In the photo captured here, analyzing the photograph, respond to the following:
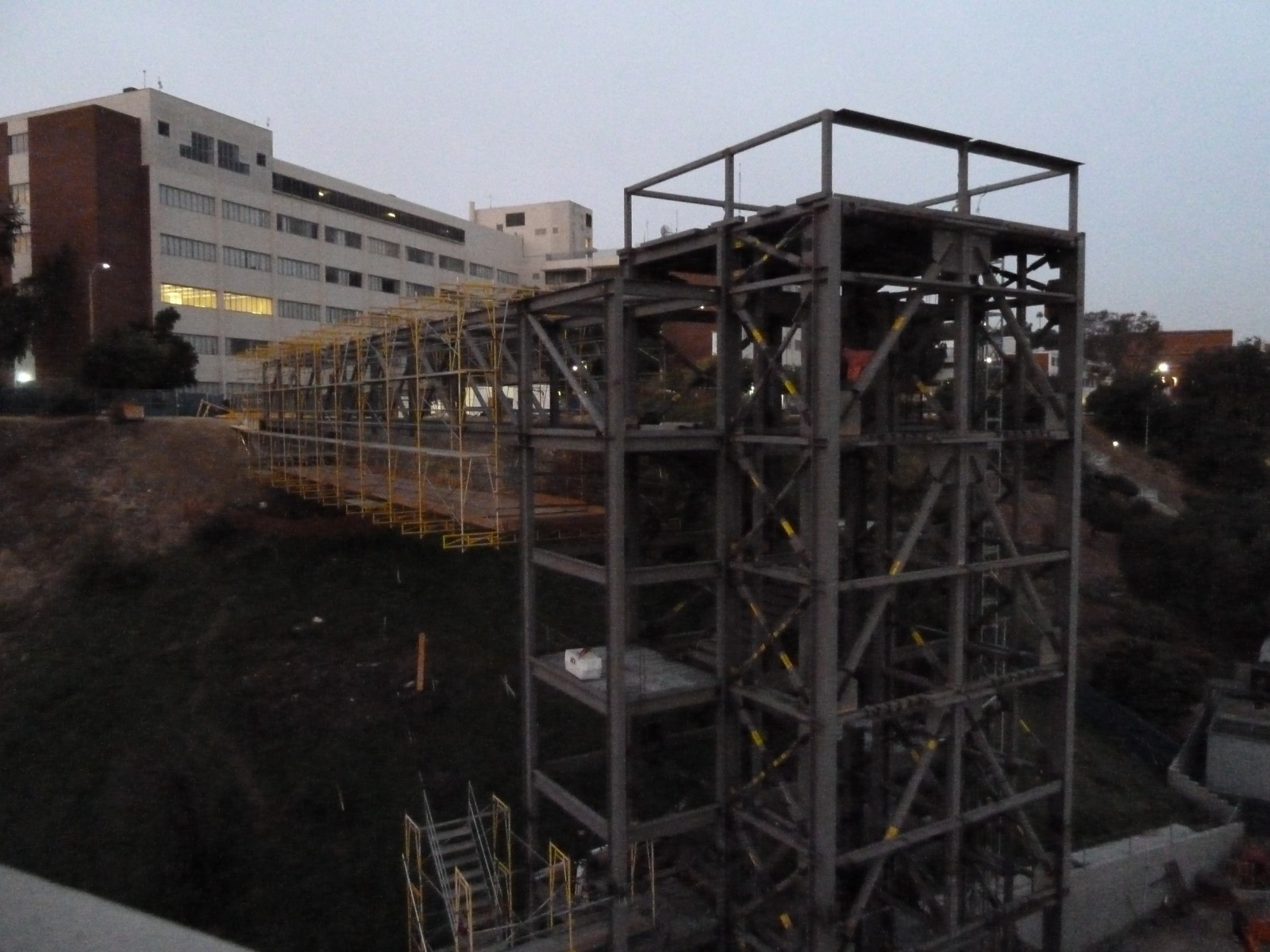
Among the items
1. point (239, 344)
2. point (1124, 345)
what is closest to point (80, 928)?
point (239, 344)

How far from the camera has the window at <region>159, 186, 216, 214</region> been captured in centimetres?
4100

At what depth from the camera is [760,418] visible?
10.0 metres

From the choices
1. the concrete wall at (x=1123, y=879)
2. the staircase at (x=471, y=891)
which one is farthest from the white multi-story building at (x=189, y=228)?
the concrete wall at (x=1123, y=879)

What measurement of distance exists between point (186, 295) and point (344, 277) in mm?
10547

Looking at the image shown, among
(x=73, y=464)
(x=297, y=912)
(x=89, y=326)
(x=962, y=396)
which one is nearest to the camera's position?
(x=962, y=396)

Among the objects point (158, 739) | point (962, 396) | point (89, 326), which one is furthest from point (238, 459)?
point (962, 396)

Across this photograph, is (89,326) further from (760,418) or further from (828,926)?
(828,926)

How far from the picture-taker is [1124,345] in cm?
6388

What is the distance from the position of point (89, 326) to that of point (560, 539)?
34265 mm

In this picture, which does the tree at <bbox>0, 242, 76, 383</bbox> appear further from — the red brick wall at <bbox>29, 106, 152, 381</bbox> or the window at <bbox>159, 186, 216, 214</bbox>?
the window at <bbox>159, 186, 216, 214</bbox>

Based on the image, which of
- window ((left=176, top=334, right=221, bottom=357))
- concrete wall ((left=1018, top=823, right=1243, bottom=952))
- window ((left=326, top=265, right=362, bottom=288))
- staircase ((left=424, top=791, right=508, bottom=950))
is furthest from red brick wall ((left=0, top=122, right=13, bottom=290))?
concrete wall ((left=1018, top=823, right=1243, bottom=952))

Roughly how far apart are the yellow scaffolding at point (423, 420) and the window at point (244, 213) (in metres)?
22.1

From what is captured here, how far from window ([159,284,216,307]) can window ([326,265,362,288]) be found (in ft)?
26.3

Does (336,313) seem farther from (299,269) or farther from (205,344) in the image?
(205,344)
